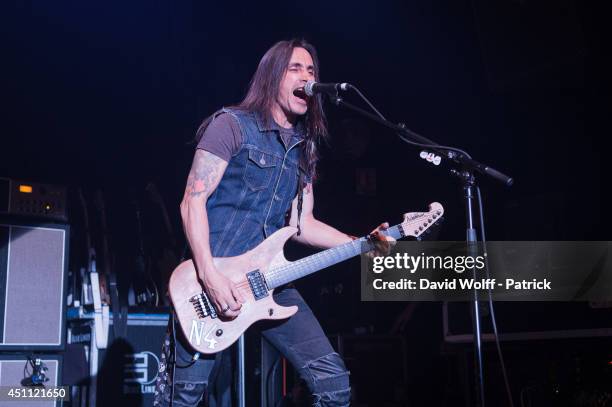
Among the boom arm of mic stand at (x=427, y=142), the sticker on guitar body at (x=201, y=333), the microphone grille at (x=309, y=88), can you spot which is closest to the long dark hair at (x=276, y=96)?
the microphone grille at (x=309, y=88)

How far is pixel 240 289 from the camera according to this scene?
2.85m

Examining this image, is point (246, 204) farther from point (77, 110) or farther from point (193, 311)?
point (77, 110)

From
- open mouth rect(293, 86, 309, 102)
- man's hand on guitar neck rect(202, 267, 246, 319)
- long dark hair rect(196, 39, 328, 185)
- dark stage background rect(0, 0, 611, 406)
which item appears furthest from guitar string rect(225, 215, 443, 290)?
dark stage background rect(0, 0, 611, 406)

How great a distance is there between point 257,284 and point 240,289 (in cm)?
8

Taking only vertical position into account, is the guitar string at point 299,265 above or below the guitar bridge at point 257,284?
above

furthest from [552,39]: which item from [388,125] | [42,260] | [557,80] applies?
[42,260]

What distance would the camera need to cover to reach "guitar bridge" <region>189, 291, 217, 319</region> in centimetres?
275

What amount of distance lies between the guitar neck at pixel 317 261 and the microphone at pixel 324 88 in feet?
2.37

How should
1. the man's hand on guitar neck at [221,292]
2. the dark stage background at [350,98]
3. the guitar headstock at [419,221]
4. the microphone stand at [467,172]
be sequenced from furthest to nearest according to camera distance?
the dark stage background at [350,98], the guitar headstock at [419,221], the microphone stand at [467,172], the man's hand on guitar neck at [221,292]

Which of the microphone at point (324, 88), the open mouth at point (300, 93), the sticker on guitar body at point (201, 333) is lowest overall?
the sticker on guitar body at point (201, 333)

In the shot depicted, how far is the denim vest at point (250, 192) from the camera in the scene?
291cm

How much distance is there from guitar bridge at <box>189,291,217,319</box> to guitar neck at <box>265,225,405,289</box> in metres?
0.27

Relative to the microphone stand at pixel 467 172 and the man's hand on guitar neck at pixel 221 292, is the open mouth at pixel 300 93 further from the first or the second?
the man's hand on guitar neck at pixel 221 292

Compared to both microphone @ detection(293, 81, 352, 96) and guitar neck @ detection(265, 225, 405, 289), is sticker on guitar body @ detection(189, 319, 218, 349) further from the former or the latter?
microphone @ detection(293, 81, 352, 96)
